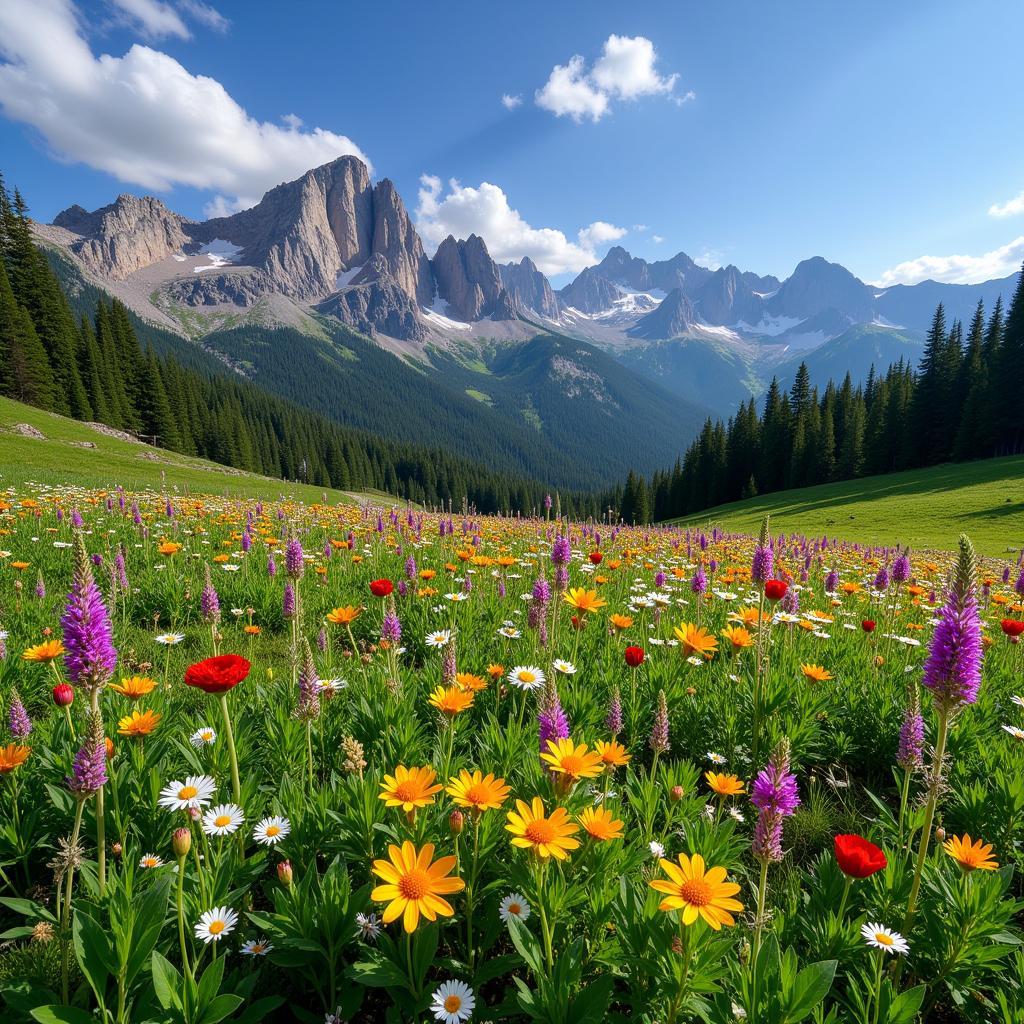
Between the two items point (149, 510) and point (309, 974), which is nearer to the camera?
point (309, 974)

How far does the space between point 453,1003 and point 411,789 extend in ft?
2.14

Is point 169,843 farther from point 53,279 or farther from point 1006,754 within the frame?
point 53,279

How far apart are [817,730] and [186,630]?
6320mm

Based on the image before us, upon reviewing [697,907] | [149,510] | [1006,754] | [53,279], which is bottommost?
[1006,754]

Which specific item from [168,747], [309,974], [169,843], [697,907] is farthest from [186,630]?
[697,907]

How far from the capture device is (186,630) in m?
5.68

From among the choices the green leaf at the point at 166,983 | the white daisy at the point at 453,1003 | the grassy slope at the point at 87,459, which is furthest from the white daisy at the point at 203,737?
the grassy slope at the point at 87,459

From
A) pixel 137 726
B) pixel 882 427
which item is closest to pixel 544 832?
pixel 137 726

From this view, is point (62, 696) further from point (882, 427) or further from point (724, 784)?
point (882, 427)

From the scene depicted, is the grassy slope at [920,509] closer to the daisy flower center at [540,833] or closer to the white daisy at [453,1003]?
the daisy flower center at [540,833]

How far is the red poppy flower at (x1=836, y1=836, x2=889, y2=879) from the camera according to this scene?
1.56 meters

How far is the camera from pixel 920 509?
1321 inches

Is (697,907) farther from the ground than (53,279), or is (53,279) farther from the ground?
(53,279)

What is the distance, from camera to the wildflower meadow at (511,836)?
1.74 metres
